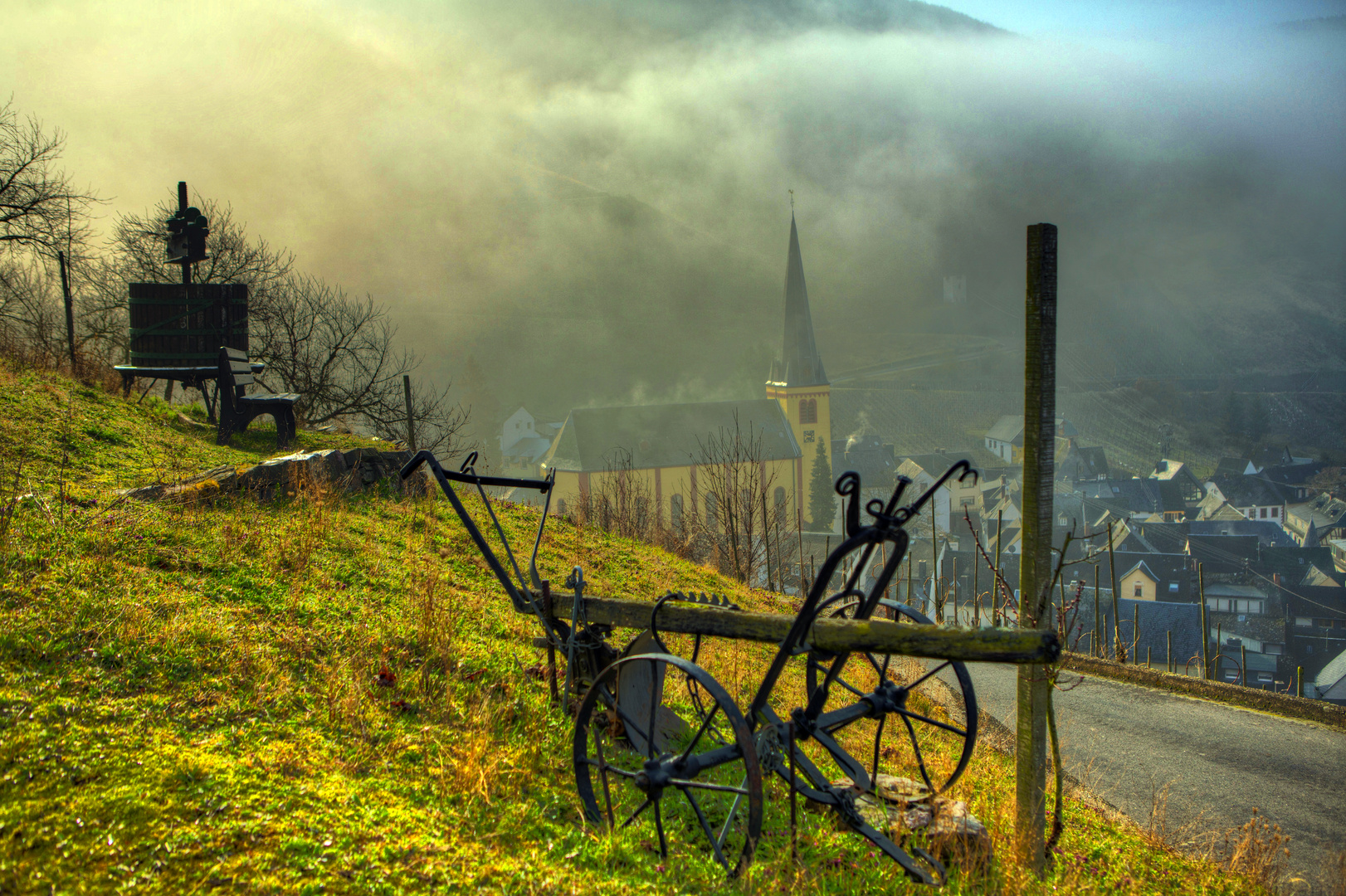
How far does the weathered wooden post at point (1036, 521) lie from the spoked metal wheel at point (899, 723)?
1.14ft

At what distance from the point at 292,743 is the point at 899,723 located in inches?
235

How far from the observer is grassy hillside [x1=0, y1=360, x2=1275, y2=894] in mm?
2760

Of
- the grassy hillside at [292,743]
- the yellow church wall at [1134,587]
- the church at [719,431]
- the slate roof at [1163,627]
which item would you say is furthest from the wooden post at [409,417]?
the church at [719,431]

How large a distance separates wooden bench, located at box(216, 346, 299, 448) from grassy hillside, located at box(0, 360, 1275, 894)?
5031 mm

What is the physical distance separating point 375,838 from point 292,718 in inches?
45.7

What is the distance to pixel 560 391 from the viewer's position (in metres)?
130

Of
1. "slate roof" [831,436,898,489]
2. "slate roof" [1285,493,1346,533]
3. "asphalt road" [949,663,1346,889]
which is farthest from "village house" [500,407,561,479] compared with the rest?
"asphalt road" [949,663,1346,889]

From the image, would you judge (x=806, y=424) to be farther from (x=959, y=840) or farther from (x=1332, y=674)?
(x=959, y=840)

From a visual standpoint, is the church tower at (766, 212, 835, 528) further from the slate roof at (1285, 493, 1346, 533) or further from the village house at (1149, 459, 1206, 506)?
the slate roof at (1285, 493, 1346, 533)

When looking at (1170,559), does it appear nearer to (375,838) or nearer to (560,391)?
(375,838)

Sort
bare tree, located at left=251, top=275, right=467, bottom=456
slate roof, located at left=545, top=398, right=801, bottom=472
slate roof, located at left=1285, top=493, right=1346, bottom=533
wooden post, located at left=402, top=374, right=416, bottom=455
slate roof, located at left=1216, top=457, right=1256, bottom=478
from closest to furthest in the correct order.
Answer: wooden post, located at left=402, top=374, right=416, bottom=455 → bare tree, located at left=251, top=275, right=467, bottom=456 → slate roof, located at left=1285, top=493, right=1346, bottom=533 → slate roof, located at left=545, top=398, right=801, bottom=472 → slate roof, located at left=1216, top=457, right=1256, bottom=478

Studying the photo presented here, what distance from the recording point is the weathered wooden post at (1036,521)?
13.0ft

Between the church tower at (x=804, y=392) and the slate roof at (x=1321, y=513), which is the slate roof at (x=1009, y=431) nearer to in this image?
the slate roof at (x=1321, y=513)

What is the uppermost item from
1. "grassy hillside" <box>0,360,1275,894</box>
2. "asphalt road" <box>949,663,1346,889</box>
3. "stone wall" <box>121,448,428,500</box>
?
"stone wall" <box>121,448,428,500</box>
